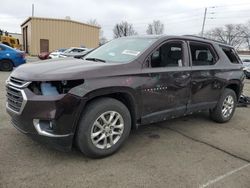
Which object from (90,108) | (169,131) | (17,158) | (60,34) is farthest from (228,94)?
(60,34)

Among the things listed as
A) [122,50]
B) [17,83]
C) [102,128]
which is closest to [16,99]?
[17,83]

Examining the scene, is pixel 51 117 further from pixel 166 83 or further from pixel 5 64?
pixel 5 64

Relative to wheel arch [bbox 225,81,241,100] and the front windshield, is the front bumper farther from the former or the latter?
wheel arch [bbox 225,81,241,100]

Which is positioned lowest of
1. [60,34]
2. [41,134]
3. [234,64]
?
[41,134]

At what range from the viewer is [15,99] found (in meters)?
3.58

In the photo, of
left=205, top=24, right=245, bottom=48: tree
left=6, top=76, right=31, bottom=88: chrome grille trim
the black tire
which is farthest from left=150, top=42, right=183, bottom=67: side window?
left=205, top=24, right=245, bottom=48: tree

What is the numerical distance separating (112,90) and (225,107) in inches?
124

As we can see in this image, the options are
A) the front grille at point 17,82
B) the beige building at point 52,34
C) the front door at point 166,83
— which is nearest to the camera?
the front grille at point 17,82

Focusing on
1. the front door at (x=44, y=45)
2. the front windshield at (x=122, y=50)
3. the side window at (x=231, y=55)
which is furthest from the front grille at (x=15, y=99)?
the front door at (x=44, y=45)

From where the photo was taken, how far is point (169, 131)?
5.08m

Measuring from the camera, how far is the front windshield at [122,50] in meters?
4.20

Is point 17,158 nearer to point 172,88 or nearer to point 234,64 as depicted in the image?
point 172,88

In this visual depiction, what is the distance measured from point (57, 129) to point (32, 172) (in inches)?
23.2

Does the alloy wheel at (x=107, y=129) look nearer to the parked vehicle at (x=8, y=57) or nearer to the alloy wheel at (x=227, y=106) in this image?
the alloy wheel at (x=227, y=106)
